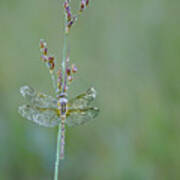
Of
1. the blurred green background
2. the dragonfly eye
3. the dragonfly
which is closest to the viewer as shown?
the dragonfly eye

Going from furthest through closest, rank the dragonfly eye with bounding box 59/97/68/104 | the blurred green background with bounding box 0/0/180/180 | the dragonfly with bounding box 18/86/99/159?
the blurred green background with bounding box 0/0/180/180 → the dragonfly with bounding box 18/86/99/159 → the dragonfly eye with bounding box 59/97/68/104

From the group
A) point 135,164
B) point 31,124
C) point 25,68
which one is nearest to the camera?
point 135,164

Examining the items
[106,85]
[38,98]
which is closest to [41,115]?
[38,98]

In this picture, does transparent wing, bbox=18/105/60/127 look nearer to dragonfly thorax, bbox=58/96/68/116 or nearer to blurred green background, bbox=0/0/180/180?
dragonfly thorax, bbox=58/96/68/116

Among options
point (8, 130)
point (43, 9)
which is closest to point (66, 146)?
point (8, 130)

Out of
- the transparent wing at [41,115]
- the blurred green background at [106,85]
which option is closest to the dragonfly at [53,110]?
the transparent wing at [41,115]

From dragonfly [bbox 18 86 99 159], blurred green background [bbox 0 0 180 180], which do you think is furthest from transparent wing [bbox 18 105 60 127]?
blurred green background [bbox 0 0 180 180]

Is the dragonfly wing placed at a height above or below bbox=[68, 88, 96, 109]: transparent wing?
below

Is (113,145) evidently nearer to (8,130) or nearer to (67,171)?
(67,171)
